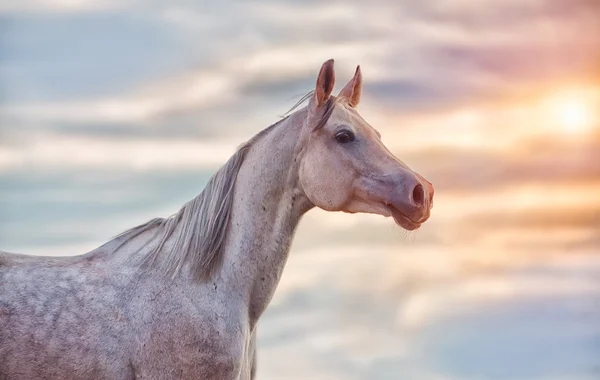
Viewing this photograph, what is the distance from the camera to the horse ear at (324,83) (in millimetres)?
9211

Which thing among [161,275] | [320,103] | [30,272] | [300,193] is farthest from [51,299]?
[320,103]

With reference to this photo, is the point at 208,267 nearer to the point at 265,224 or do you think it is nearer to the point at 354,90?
the point at 265,224

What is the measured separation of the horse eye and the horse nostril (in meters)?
0.83

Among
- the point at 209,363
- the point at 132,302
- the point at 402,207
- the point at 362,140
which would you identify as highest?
the point at 362,140

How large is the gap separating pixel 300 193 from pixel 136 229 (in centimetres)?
186

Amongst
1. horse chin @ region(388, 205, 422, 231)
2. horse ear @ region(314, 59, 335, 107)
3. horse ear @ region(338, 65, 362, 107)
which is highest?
horse ear @ region(338, 65, 362, 107)

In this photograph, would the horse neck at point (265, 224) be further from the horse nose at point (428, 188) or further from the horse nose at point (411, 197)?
the horse nose at point (428, 188)

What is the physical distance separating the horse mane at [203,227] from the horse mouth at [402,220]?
1108 millimetres

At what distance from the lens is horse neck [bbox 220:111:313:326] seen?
9328 mm

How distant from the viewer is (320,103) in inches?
367

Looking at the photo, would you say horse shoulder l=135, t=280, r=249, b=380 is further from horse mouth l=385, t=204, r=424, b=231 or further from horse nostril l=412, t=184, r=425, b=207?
horse nostril l=412, t=184, r=425, b=207

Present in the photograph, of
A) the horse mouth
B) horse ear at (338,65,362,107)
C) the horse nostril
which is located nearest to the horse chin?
the horse mouth

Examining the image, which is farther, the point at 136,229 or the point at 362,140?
the point at 136,229

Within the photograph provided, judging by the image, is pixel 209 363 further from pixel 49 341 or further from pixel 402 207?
pixel 402 207
